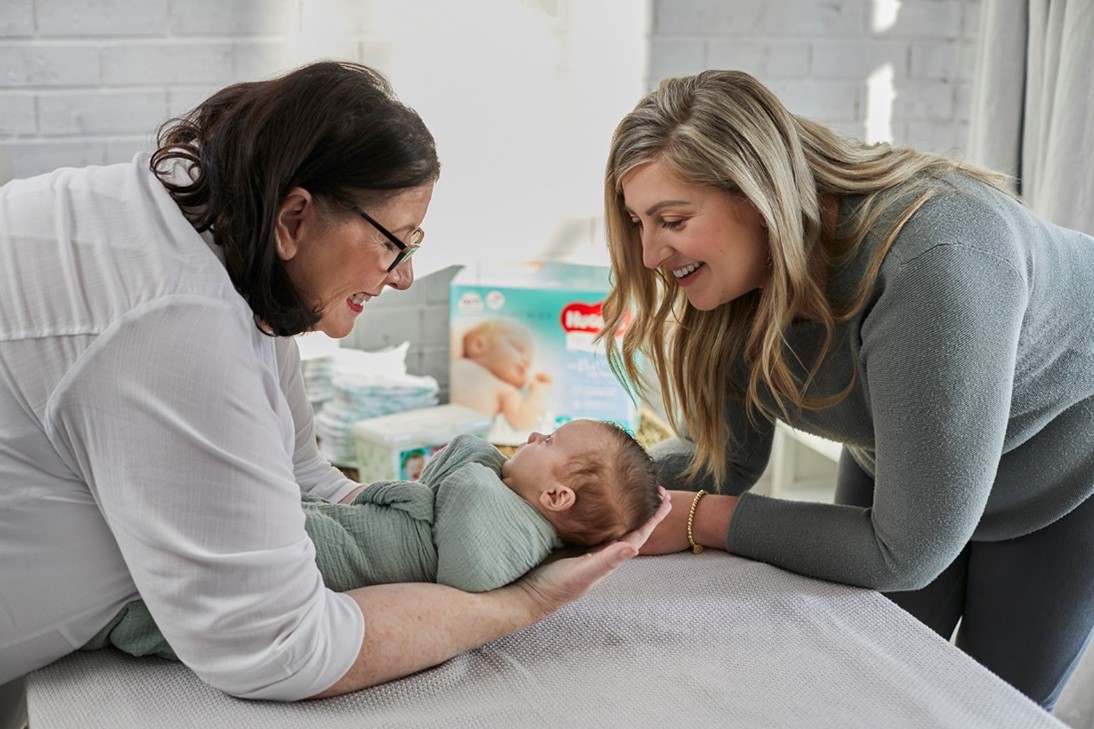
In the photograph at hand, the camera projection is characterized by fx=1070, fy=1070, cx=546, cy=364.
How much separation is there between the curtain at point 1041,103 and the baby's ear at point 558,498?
149 centimetres

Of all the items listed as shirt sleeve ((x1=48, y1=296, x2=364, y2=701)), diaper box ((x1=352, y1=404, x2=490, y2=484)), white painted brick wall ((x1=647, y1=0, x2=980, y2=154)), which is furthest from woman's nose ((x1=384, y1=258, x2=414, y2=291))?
white painted brick wall ((x1=647, y1=0, x2=980, y2=154))

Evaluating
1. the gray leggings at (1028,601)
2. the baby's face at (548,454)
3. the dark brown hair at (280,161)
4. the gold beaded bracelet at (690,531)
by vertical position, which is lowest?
the gray leggings at (1028,601)

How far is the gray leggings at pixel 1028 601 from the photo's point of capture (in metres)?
Result: 1.54

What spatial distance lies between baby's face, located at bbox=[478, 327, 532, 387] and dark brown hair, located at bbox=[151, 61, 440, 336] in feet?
5.65

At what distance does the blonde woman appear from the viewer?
1.24 m

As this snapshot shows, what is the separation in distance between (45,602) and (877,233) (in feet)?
3.37

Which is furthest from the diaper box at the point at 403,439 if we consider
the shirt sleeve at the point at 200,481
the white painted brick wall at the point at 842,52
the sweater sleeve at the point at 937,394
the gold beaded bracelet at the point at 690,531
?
the shirt sleeve at the point at 200,481

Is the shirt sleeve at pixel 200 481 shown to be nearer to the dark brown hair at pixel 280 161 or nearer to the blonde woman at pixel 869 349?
the dark brown hair at pixel 280 161

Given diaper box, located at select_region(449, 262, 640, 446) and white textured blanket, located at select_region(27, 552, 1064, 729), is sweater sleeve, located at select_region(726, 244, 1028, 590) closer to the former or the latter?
white textured blanket, located at select_region(27, 552, 1064, 729)

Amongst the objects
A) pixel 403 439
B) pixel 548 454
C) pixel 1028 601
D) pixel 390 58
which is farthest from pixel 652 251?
pixel 390 58

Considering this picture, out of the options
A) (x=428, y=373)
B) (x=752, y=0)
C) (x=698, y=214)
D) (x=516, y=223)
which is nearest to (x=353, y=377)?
(x=428, y=373)

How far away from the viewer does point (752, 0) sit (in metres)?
2.79

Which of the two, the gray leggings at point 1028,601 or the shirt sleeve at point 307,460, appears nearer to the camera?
the shirt sleeve at point 307,460

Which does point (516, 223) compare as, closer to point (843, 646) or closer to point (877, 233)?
point (877, 233)
